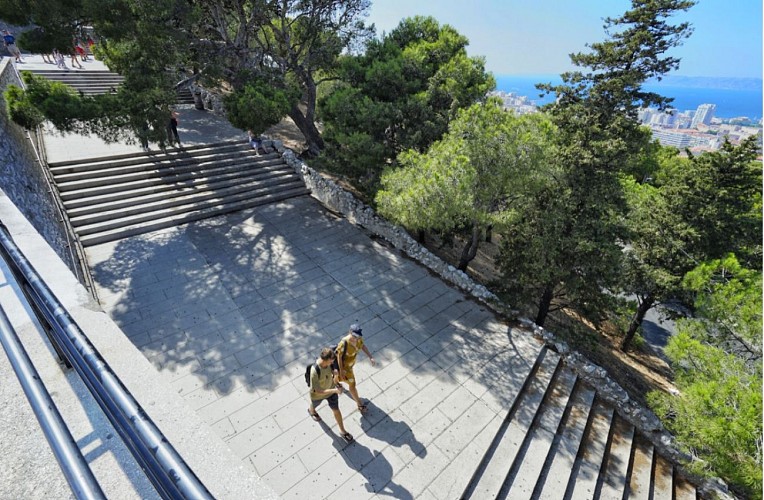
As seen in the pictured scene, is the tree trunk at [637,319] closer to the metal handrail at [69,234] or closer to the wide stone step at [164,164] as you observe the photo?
the wide stone step at [164,164]

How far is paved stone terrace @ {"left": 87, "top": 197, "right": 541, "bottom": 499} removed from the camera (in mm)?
5730

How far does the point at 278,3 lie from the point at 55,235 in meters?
11.4

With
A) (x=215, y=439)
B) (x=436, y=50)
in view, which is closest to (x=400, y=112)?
(x=436, y=50)

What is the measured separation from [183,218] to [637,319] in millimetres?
16823

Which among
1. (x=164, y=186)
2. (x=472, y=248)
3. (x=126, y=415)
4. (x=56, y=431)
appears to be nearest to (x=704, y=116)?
(x=472, y=248)

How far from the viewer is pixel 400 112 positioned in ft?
38.7

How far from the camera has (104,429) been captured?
2.23 m

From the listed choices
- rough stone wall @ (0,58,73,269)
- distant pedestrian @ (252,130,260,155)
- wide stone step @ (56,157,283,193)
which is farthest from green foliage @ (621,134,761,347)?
rough stone wall @ (0,58,73,269)

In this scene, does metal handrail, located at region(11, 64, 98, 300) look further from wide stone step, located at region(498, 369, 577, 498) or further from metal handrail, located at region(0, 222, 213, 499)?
wide stone step, located at region(498, 369, 577, 498)

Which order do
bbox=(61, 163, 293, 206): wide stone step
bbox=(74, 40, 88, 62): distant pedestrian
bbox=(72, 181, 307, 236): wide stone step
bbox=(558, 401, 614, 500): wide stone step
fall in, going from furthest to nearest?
bbox=(74, 40, 88, 62): distant pedestrian < bbox=(61, 163, 293, 206): wide stone step < bbox=(72, 181, 307, 236): wide stone step < bbox=(558, 401, 614, 500): wide stone step

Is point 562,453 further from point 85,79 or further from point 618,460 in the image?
point 85,79

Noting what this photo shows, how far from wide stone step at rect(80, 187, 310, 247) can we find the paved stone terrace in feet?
0.96

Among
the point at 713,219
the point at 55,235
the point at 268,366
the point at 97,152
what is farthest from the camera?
the point at 97,152

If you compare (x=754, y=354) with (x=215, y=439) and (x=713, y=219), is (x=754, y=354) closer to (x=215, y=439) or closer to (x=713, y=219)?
(x=713, y=219)
